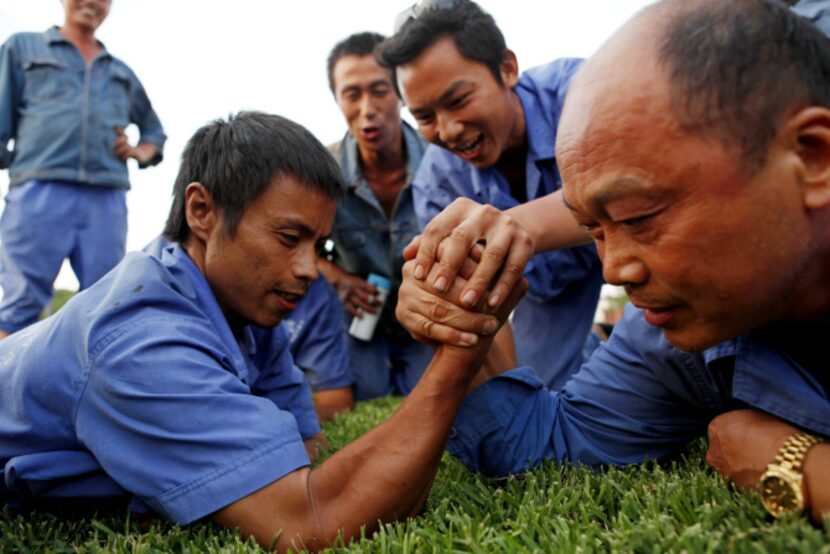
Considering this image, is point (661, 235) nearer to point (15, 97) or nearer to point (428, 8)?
point (428, 8)

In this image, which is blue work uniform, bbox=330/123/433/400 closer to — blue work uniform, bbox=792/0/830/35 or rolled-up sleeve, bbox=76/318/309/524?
blue work uniform, bbox=792/0/830/35

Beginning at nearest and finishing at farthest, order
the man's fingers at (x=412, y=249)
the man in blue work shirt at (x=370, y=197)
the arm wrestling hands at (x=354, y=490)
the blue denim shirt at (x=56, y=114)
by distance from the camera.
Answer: the arm wrestling hands at (x=354, y=490)
the man's fingers at (x=412, y=249)
the blue denim shirt at (x=56, y=114)
the man in blue work shirt at (x=370, y=197)

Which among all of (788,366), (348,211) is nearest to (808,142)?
(788,366)

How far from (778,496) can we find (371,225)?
4.16 m

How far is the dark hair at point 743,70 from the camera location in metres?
1.52

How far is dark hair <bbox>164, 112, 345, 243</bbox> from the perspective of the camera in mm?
2781

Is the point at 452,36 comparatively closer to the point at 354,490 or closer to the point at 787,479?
the point at 354,490

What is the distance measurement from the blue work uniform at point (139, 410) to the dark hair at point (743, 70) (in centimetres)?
125

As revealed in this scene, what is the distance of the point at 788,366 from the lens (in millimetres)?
1852

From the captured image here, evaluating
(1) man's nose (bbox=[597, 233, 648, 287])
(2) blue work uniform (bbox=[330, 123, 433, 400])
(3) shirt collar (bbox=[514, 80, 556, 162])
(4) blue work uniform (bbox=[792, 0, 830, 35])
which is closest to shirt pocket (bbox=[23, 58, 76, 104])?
(2) blue work uniform (bbox=[330, 123, 433, 400])

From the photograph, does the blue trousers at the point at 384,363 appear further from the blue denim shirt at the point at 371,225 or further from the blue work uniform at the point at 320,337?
the blue denim shirt at the point at 371,225

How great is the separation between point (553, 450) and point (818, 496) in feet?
3.04

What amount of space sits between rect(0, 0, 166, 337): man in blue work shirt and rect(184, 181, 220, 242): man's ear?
284 centimetres

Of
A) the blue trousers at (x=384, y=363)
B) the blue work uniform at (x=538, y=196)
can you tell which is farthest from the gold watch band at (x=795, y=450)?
the blue trousers at (x=384, y=363)
